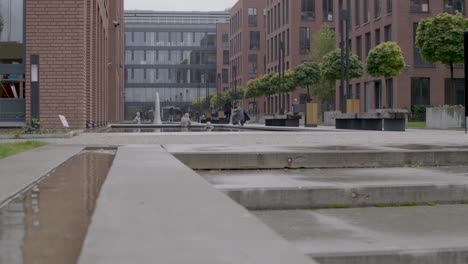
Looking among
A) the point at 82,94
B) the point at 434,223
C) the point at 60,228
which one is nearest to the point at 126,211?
the point at 60,228

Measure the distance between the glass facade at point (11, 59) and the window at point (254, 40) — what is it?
7903cm

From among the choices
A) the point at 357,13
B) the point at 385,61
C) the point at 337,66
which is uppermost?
the point at 357,13

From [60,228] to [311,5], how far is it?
2799 inches

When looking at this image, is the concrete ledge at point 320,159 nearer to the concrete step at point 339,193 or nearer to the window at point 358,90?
the concrete step at point 339,193

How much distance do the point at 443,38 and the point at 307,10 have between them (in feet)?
144

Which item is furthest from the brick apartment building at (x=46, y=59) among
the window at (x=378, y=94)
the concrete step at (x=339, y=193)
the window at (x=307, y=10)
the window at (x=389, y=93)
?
the window at (x=307, y=10)

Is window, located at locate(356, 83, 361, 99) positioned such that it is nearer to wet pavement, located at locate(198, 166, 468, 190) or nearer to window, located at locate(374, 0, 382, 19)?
window, located at locate(374, 0, 382, 19)

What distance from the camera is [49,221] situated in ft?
9.29

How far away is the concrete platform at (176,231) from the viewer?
2.01m

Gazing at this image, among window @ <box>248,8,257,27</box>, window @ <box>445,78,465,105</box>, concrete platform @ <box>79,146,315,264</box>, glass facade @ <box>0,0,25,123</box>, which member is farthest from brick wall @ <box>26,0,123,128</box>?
window @ <box>248,8,257,27</box>

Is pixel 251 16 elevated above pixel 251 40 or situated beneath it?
elevated above

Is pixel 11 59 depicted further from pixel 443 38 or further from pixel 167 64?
pixel 167 64

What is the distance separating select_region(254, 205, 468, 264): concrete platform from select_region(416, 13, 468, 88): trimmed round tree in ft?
82.4

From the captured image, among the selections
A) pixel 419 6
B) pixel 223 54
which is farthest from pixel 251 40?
pixel 419 6
